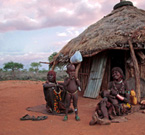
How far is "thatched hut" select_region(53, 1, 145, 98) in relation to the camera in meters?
6.04

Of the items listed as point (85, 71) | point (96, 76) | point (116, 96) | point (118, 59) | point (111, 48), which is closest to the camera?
point (116, 96)

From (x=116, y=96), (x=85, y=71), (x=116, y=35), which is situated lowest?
(x=116, y=96)

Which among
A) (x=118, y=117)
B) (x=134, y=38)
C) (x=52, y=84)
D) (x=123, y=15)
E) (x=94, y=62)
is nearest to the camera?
(x=118, y=117)

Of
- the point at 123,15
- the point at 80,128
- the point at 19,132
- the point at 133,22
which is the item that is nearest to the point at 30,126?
the point at 19,132

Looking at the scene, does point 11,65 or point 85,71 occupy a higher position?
point 11,65

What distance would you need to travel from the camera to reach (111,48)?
6105mm

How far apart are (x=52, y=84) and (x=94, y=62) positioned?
3512 mm

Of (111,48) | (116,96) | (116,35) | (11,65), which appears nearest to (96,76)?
(111,48)

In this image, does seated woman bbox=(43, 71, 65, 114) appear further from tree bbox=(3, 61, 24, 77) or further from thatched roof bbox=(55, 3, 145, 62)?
tree bbox=(3, 61, 24, 77)

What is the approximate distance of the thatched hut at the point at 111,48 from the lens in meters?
6.04

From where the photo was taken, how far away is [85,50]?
6594mm

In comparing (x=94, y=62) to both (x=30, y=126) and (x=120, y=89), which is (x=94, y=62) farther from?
(x=30, y=126)

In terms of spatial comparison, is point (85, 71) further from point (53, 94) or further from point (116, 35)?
point (53, 94)

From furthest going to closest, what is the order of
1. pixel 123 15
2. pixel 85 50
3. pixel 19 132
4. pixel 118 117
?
pixel 123 15
pixel 85 50
pixel 118 117
pixel 19 132
